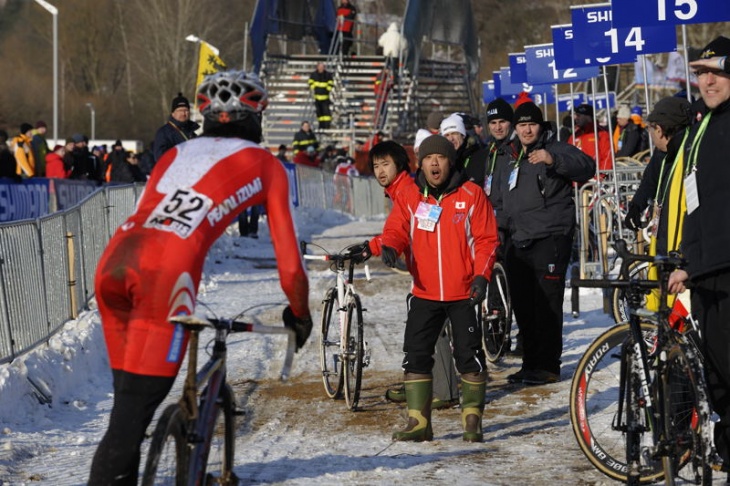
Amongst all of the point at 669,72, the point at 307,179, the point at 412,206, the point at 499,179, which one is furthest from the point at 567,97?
the point at 412,206

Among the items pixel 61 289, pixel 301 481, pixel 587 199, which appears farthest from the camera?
pixel 587 199

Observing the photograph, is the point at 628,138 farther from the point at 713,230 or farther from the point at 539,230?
the point at 713,230

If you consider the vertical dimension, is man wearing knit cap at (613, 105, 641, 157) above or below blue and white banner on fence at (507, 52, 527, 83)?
below

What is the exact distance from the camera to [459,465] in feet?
22.8

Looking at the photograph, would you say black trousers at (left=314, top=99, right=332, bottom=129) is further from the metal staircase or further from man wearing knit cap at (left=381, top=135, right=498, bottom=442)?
man wearing knit cap at (left=381, top=135, right=498, bottom=442)

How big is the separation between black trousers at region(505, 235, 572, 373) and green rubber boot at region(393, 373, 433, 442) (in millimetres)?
2131

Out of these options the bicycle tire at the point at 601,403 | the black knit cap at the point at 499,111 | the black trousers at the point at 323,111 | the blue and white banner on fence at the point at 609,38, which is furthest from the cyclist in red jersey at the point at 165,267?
→ the black trousers at the point at 323,111

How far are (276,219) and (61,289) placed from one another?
23.3ft

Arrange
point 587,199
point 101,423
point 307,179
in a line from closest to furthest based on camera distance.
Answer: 1. point 101,423
2. point 587,199
3. point 307,179

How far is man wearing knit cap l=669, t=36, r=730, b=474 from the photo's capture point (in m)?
5.91

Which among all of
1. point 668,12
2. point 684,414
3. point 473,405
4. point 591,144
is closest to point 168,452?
point 684,414

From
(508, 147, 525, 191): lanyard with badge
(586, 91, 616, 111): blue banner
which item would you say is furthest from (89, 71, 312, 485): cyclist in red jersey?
(586, 91, 616, 111): blue banner

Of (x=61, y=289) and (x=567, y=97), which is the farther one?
(x=567, y=97)

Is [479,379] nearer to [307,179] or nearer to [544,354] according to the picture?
[544,354]
